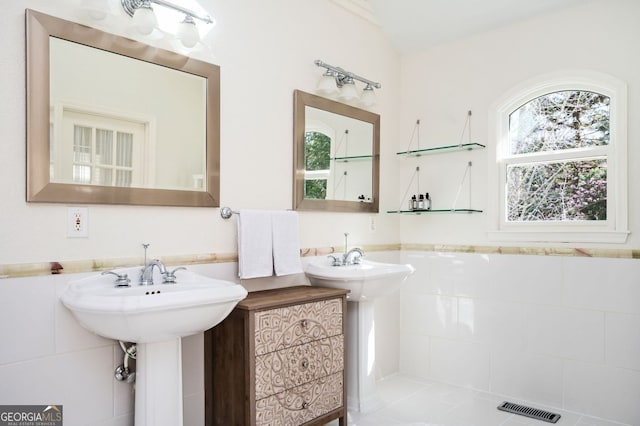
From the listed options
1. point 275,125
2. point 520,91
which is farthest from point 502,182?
point 275,125

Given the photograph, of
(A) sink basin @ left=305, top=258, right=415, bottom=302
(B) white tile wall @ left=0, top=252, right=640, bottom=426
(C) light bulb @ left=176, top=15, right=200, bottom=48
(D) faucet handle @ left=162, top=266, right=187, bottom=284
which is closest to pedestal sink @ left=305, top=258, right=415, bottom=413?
(A) sink basin @ left=305, top=258, right=415, bottom=302

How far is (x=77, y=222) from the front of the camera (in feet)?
6.30

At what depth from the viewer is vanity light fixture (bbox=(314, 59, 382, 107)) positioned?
2951 mm

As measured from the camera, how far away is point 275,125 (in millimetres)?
2738

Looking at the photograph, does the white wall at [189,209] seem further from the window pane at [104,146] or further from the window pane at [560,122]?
the window pane at [560,122]

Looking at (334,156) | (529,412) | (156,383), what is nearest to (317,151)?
(334,156)

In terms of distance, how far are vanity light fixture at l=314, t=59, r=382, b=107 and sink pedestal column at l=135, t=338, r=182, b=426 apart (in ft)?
5.85

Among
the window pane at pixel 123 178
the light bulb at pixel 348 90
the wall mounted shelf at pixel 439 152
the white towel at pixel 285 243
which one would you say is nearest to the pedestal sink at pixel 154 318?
the window pane at pixel 123 178

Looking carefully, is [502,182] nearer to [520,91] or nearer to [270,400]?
[520,91]

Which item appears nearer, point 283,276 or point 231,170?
point 231,170

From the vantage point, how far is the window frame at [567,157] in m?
2.79

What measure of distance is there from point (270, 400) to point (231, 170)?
116cm

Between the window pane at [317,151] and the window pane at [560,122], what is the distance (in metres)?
1.29

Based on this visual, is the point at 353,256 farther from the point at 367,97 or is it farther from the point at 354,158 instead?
the point at 367,97
